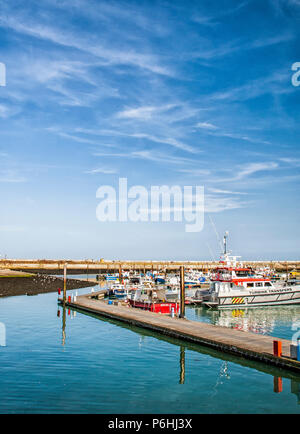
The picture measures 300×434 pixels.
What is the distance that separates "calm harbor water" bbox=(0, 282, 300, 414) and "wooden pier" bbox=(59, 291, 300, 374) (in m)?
0.48

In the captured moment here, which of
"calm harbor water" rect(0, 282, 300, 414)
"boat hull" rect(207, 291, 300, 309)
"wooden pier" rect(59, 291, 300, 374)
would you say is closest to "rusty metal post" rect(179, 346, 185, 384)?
"calm harbor water" rect(0, 282, 300, 414)

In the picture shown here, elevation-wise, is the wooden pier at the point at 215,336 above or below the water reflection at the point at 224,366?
above

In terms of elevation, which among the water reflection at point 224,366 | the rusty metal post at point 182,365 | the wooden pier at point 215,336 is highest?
the wooden pier at point 215,336

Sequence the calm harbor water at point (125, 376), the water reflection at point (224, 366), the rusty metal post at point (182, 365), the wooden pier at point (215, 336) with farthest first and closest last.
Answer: the wooden pier at point (215, 336)
the rusty metal post at point (182, 365)
the water reflection at point (224, 366)
the calm harbor water at point (125, 376)

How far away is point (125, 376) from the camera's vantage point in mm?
20406

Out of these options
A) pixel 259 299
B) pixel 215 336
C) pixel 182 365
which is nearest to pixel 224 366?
pixel 182 365

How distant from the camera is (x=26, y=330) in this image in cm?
3297

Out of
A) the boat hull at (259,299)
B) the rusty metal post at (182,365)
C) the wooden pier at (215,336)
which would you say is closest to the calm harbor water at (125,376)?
the rusty metal post at (182,365)

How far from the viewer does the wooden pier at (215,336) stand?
2169cm

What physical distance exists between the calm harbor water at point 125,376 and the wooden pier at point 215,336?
48 cm

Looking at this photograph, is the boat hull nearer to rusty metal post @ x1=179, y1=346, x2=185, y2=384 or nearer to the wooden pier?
the wooden pier

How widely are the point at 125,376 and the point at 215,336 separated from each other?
883 centimetres

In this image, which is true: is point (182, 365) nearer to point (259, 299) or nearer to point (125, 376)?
point (125, 376)

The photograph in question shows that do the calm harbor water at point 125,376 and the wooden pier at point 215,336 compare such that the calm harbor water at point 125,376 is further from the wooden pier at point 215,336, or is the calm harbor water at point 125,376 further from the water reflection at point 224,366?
the wooden pier at point 215,336
